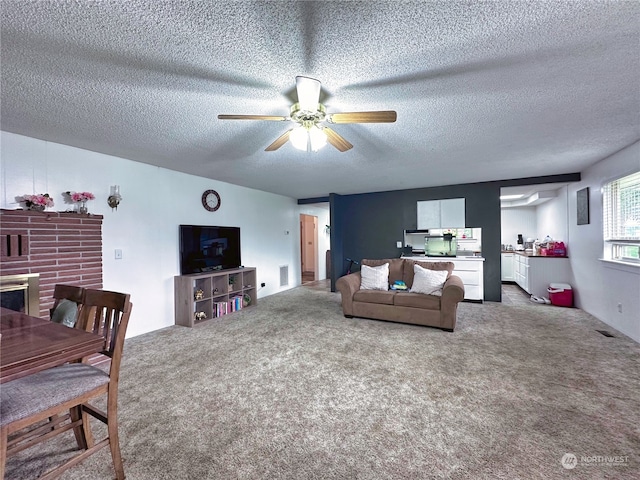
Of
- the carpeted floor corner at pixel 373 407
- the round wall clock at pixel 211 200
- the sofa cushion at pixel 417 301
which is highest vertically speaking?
the round wall clock at pixel 211 200

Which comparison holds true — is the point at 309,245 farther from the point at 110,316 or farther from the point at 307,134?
the point at 110,316

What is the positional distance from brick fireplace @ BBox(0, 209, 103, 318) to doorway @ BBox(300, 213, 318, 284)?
5.22m

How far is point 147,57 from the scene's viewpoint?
1555 mm

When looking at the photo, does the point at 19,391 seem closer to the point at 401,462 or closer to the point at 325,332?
the point at 401,462

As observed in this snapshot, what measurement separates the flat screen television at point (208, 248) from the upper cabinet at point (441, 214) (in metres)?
3.74

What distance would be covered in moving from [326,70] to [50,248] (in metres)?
3.14

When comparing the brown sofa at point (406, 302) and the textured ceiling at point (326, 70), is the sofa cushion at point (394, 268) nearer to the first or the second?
the brown sofa at point (406, 302)

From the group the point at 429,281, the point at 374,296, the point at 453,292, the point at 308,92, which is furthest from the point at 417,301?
the point at 308,92

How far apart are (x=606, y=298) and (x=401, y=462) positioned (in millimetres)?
4015

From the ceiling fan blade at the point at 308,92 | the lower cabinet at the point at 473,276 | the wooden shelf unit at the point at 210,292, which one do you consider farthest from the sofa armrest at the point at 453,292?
the wooden shelf unit at the point at 210,292

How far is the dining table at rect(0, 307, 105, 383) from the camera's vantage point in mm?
1031

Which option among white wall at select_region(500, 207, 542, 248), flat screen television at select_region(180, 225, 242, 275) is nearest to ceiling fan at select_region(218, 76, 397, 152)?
flat screen television at select_region(180, 225, 242, 275)

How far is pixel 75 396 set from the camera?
129cm

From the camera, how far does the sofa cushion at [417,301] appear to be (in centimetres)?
362
